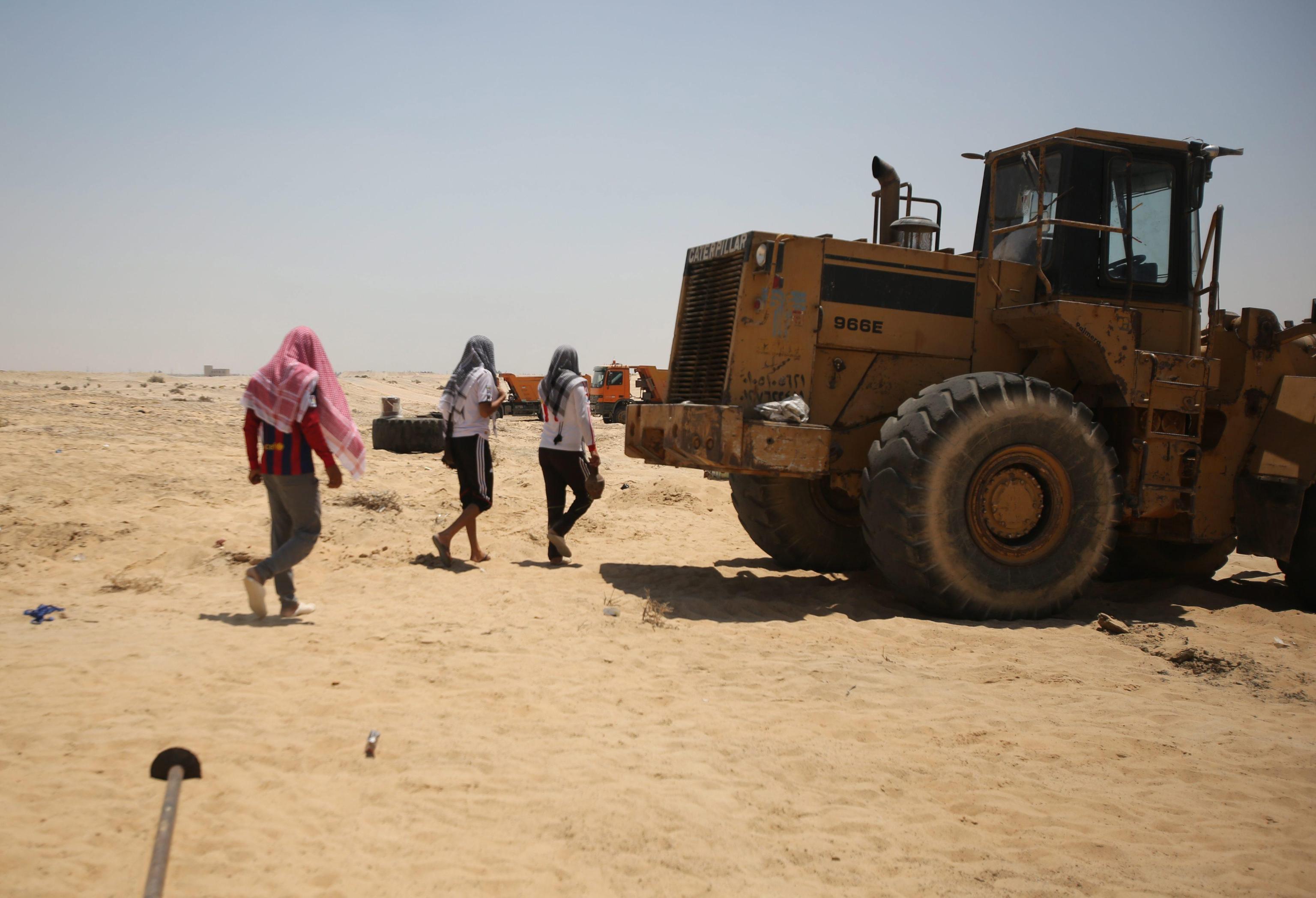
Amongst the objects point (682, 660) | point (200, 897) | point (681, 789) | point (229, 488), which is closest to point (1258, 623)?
point (682, 660)

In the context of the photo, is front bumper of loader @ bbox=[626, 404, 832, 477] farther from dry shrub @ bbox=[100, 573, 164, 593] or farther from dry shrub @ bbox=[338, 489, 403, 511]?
dry shrub @ bbox=[338, 489, 403, 511]

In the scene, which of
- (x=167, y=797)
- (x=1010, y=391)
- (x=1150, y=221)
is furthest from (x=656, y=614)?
(x=1150, y=221)

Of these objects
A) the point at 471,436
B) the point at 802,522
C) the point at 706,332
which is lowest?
the point at 802,522

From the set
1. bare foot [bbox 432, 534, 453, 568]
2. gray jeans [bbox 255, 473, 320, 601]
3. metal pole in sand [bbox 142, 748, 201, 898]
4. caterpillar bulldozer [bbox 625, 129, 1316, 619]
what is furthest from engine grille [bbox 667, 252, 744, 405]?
metal pole in sand [bbox 142, 748, 201, 898]

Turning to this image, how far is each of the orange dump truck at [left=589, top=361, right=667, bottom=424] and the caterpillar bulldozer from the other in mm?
22646

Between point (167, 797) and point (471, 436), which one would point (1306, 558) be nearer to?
point (471, 436)

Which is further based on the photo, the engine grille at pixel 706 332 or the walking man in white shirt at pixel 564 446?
the walking man in white shirt at pixel 564 446

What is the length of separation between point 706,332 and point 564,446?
1544 mm

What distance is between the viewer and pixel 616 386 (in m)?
31.5

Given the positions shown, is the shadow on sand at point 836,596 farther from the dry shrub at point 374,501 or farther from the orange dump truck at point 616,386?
the orange dump truck at point 616,386

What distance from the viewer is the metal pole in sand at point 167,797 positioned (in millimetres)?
2656

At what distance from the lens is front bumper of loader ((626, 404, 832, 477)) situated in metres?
6.23

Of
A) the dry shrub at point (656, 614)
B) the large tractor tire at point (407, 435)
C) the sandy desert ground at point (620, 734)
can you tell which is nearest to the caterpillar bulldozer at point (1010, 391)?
the sandy desert ground at point (620, 734)

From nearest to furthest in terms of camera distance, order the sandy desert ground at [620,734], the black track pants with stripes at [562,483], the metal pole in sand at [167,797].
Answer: the metal pole in sand at [167,797], the sandy desert ground at [620,734], the black track pants with stripes at [562,483]
